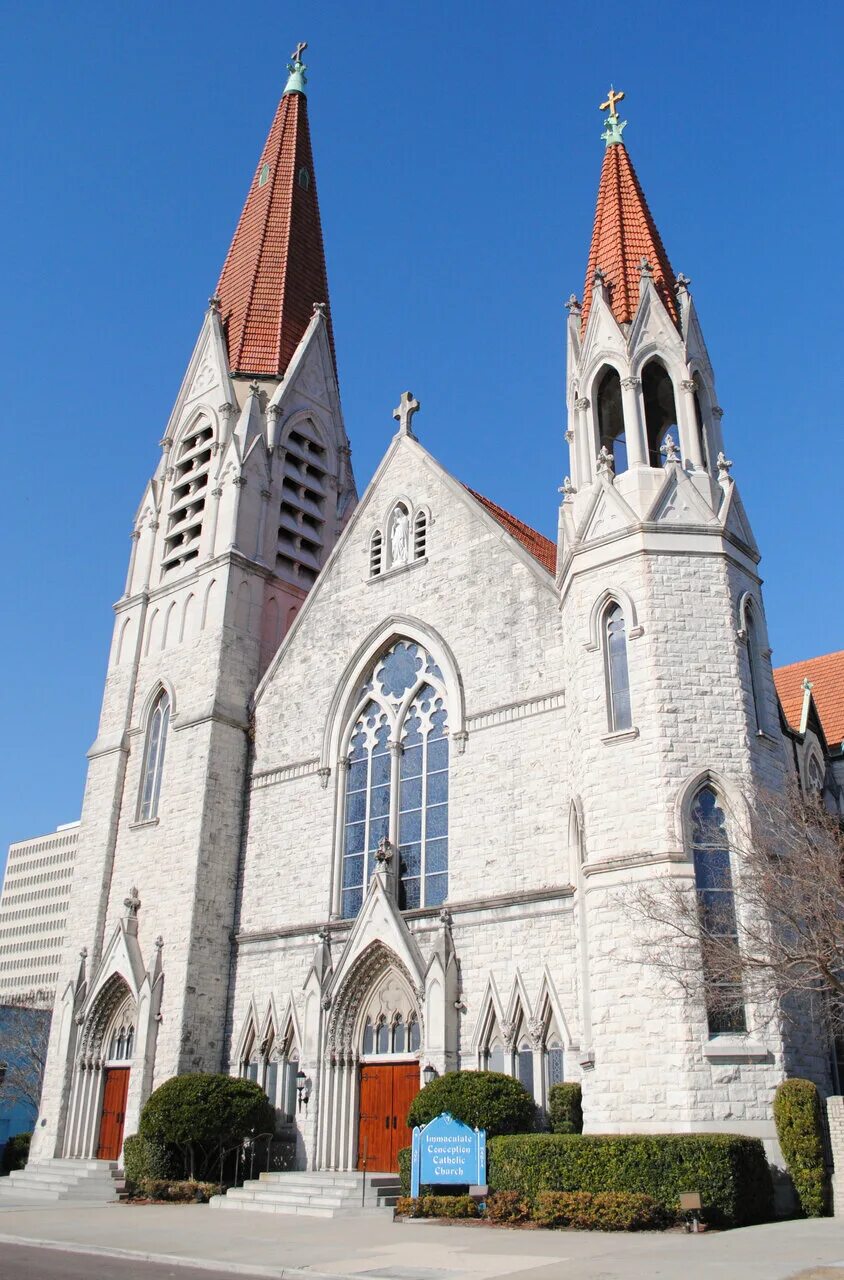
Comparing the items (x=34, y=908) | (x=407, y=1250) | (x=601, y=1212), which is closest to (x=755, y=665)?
(x=601, y=1212)

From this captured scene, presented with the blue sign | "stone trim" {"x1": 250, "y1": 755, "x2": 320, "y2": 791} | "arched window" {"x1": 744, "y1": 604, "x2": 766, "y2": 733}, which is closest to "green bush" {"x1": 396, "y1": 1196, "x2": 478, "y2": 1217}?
the blue sign

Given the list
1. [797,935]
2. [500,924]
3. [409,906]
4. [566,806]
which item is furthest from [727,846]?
[409,906]

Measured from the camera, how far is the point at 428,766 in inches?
814

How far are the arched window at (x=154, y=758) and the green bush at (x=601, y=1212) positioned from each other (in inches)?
545

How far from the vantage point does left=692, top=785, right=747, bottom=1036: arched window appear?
13.7m

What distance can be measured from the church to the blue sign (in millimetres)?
1568

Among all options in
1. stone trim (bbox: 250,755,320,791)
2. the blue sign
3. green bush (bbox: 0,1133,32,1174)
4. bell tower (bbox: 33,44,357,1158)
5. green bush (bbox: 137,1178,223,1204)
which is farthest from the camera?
green bush (bbox: 0,1133,32,1174)

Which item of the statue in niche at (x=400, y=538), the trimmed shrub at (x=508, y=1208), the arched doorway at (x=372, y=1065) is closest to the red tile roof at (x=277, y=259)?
the statue in niche at (x=400, y=538)

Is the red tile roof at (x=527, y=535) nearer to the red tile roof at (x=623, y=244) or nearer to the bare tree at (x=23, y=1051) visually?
the red tile roof at (x=623, y=244)

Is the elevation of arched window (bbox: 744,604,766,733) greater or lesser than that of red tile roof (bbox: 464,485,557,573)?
lesser

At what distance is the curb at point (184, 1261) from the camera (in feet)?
31.0

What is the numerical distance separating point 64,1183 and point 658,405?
1848 centimetres

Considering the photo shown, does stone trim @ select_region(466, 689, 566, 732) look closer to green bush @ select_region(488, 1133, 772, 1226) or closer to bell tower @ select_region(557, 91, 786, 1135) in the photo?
bell tower @ select_region(557, 91, 786, 1135)

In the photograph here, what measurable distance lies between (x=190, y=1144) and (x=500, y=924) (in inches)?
258
